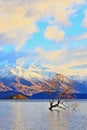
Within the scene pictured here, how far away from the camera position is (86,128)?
180ft

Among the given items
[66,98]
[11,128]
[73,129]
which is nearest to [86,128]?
[73,129]

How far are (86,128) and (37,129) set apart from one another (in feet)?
24.2

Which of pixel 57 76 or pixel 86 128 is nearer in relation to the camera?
pixel 86 128

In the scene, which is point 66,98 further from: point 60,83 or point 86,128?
point 86,128

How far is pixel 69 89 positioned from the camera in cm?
9762

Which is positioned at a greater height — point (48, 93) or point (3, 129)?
point (48, 93)

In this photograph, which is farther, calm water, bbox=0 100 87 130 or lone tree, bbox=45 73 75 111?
lone tree, bbox=45 73 75 111

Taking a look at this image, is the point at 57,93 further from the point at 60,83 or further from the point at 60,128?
the point at 60,128

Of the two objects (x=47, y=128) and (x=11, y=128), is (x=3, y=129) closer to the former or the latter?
(x=11, y=128)

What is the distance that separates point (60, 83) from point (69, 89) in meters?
2.76

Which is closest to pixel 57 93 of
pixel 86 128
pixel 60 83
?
pixel 60 83

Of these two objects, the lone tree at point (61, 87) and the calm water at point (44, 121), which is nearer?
the calm water at point (44, 121)

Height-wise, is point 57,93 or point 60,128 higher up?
point 57,93

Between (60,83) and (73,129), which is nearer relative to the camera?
(73,129)
